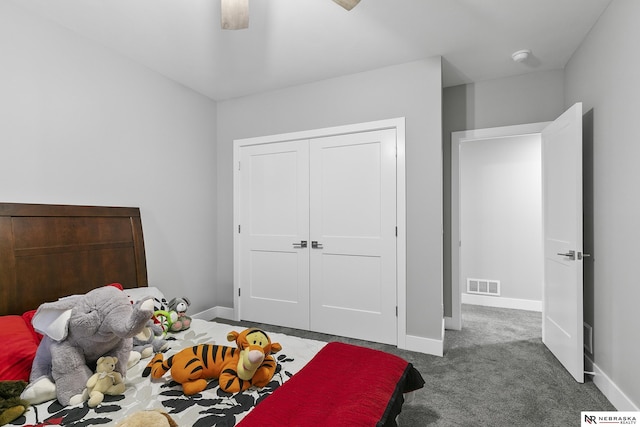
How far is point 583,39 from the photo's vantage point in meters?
2.68

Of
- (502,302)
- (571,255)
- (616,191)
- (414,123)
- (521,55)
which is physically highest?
(521,55)

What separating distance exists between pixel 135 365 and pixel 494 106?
378cm

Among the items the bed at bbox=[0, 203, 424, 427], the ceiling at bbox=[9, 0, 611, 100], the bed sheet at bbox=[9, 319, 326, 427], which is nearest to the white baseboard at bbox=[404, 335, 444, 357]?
the bed at bbox=[0, 203, 424, 427]

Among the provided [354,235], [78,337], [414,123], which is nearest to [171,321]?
[78,337]

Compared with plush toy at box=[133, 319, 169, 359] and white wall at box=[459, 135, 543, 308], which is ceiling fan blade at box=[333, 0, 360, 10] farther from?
white wall at box=[459, 135, 543, 308]

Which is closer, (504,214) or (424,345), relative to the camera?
(424,345)

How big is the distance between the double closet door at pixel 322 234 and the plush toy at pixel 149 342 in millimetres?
1722

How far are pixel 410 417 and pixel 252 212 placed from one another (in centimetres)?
257

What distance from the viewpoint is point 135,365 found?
5.74 ft

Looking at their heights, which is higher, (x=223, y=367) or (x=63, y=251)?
(x=63, y=251)

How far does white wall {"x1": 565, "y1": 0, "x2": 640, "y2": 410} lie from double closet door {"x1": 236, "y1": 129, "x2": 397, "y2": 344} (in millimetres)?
1509

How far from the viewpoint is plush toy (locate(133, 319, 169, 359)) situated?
186cm

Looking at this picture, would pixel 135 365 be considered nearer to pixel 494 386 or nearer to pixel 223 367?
pixel 223 367

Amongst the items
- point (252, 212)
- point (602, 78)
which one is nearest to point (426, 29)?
point (602, 78)
